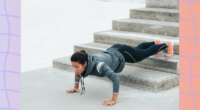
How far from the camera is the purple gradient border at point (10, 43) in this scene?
29.4 inches

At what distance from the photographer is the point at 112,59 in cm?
373

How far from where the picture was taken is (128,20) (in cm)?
525

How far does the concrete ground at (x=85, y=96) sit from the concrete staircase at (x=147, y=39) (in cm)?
10

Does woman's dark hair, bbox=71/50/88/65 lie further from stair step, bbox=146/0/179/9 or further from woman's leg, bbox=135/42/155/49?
stair step, bbox=146/0/179/9

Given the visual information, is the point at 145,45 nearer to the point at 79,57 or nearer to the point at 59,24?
the point at 79,57

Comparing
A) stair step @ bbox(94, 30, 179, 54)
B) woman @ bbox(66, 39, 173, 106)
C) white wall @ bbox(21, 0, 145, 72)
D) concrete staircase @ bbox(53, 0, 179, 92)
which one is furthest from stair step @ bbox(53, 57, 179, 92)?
white wall @ bbox(21, 0, 145, 72)

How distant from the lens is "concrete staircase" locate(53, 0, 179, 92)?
3.87m

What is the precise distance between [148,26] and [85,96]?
1.59 metres

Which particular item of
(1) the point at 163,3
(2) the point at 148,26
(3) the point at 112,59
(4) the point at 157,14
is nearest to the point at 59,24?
(1) the point at 163,3

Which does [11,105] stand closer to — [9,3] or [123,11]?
[9,3]

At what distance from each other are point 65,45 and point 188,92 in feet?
19.1

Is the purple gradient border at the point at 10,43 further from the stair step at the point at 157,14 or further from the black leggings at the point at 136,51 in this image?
the stair step at the point at 157,14

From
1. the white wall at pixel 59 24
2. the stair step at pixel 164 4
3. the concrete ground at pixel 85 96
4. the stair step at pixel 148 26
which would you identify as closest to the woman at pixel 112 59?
the concrete ground at pixel 85 96

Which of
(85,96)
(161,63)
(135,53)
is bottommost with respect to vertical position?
(85,96)
